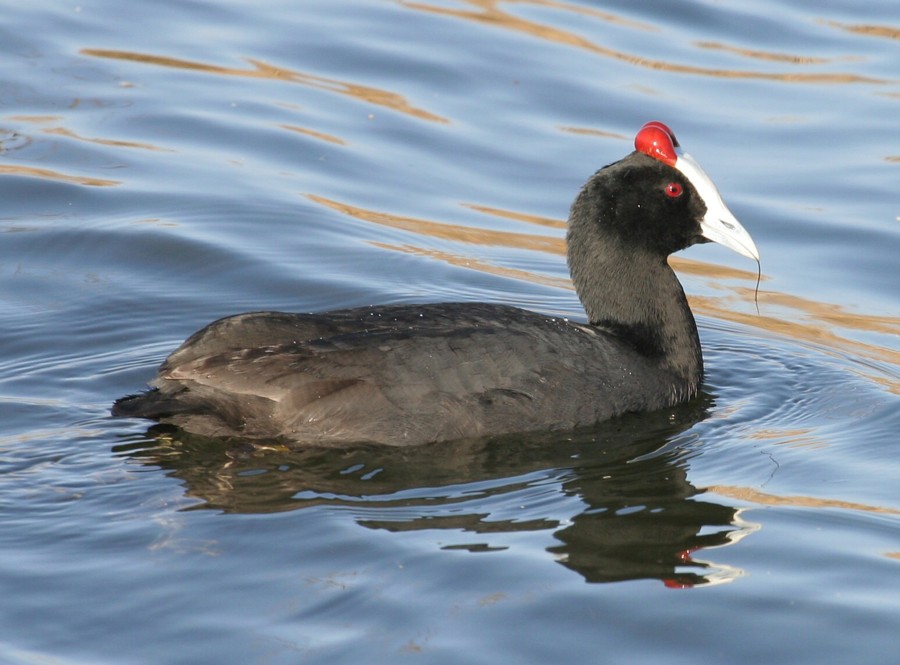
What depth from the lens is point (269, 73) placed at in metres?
13.0

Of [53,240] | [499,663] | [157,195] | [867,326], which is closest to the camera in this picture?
[499,663]

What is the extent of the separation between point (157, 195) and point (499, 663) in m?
6.23

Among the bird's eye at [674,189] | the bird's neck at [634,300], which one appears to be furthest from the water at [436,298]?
the bird's eye at [674,189]

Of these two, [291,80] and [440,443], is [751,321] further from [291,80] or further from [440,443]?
[291,80]

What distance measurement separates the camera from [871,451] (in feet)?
23.8

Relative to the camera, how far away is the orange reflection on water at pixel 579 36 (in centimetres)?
1315

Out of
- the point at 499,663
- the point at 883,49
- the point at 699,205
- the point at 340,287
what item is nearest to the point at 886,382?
the point at 699,205

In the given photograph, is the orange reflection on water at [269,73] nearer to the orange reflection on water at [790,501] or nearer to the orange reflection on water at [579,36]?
the orange reflection on water at [579,36]

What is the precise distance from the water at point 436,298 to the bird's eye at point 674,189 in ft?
3.54

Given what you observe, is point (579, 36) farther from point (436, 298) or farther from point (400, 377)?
point (400, 377)

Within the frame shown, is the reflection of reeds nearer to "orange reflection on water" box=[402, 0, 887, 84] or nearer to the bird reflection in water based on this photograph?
the bird reflection in water

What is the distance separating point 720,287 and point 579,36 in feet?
15.9

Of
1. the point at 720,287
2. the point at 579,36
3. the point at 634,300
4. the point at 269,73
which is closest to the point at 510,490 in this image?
the point at 634,300

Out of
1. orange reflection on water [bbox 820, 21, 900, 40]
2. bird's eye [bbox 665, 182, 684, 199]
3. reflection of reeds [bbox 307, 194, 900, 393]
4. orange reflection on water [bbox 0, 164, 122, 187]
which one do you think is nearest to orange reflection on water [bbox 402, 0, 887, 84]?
orange reflection on water [bbox 820, 21, 900, 40]
